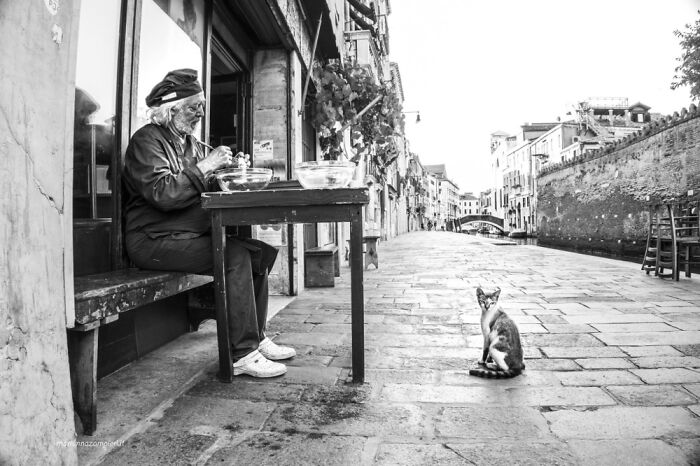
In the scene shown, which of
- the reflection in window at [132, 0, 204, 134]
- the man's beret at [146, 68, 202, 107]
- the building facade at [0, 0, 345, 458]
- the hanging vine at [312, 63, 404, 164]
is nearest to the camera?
the building facade at [0, 0, 345, 458]

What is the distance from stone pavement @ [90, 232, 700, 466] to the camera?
1627 millimetres

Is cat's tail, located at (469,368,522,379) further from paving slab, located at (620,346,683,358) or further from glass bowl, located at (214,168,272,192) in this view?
glass bowl, located at (214,168,272,192)

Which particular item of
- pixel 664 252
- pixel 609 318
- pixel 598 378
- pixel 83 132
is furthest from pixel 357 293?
pixel 664 252

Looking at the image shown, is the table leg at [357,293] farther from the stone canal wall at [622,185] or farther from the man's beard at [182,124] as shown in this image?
the stone canal wall at [622,185]

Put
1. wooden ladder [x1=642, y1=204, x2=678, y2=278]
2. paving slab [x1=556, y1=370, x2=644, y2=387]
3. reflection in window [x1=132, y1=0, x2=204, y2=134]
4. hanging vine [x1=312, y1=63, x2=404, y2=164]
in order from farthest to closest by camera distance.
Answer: hanging vine [x1=312, y1=63, x2=404, y2=164]
wooden ladder [x1=642, y1=204, x2=678, y2=278]
reflection in window [x1=132, y1=0, x2=204, y2=134]
paving slab [x1=556, y1=370, x2=644, y2=387]

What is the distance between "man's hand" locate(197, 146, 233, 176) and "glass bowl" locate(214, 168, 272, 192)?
0.04m

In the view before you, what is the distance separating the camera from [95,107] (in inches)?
99.6

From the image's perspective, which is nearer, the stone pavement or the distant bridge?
the stone pavement

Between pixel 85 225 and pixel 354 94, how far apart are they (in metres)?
4.94

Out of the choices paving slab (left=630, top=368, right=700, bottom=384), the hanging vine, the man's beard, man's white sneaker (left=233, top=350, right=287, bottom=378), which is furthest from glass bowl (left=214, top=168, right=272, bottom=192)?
the hanging vine

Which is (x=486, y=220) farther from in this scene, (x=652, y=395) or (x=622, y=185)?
(x=652, y=395)

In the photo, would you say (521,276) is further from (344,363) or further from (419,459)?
(419,459)

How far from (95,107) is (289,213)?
1.34 meters

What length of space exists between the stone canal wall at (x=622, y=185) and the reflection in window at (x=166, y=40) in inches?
790
